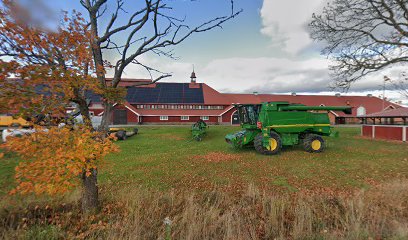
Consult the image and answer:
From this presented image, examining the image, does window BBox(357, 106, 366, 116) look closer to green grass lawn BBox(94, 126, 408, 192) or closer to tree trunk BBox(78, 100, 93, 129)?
green grass lawn BBox(94, 126, 408, 192)

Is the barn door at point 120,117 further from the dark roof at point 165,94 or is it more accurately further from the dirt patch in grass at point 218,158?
the dirt patch in grass at point 218,158

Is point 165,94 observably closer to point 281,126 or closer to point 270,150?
point 281,126

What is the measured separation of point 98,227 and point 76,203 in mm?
1334

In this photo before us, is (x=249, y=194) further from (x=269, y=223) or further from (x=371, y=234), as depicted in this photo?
(x=371, y=234)

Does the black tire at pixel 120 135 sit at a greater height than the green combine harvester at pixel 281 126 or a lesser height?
lesser

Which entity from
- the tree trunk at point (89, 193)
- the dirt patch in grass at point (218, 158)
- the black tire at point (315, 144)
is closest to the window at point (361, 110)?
the black tire at point (315, 144)

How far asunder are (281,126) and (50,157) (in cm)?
1064

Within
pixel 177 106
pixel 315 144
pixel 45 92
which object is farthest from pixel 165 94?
pixel 45 92

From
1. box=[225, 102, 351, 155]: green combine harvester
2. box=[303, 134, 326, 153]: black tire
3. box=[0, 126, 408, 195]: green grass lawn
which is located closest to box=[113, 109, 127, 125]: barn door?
box=[0, 126, 408, 195]: green grass lawn

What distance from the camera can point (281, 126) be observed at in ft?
35.6

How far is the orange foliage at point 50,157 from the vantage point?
284cm

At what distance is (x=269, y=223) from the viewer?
12.0ft

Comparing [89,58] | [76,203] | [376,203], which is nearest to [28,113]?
[89,58]

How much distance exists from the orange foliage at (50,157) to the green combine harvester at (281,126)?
9031 millimetres
